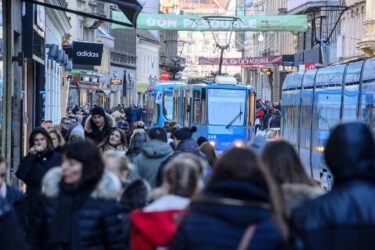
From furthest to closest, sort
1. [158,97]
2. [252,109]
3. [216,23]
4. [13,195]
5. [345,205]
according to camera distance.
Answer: [216,23] → [158,97] → [252,109] → [13,195] → [345,205]

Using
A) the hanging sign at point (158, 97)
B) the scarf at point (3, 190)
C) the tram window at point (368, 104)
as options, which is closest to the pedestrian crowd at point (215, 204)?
the scarf at point (3, 190)

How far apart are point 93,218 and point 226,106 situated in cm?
2304

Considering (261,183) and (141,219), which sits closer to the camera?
(261,183)

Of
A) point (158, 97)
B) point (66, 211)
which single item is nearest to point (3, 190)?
Result: point (66, 211)

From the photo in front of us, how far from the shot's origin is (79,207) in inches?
229

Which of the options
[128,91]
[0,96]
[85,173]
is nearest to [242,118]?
[0,96]

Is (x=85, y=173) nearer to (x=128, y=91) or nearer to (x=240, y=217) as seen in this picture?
(x=240, y=217)

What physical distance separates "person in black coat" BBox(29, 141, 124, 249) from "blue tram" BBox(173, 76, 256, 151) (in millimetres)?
22025

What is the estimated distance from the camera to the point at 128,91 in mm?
91375

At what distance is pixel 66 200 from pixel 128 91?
281 feet

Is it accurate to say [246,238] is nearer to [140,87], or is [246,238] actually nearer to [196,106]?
[196,106]

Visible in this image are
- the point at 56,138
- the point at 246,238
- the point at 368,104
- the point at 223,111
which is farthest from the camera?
the point at 223,111

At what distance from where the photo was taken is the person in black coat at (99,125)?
44.2ft

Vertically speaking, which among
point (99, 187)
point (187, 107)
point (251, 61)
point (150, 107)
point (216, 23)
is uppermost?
point (216, 23)
